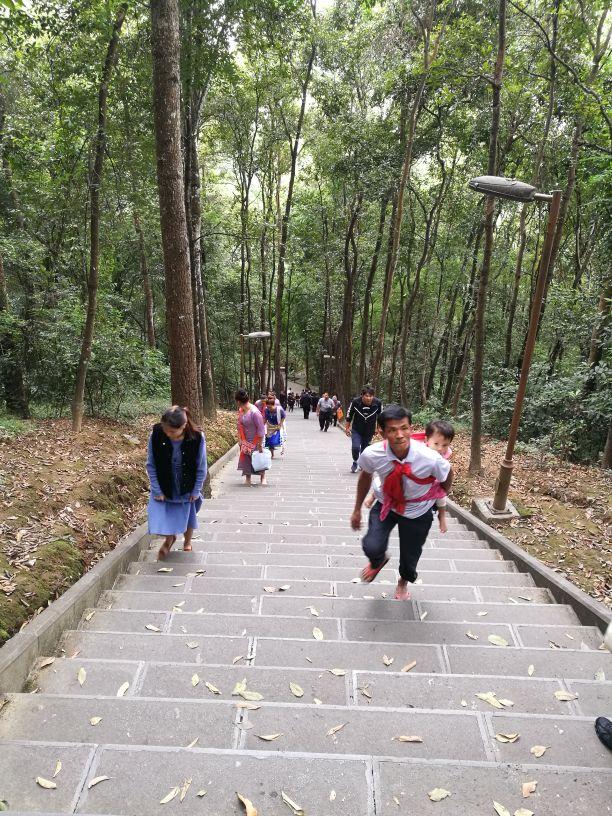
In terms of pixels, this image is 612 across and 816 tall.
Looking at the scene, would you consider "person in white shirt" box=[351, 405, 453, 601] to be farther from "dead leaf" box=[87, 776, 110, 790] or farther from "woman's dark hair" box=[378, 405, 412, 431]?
"dead leaf" box=[87, 776, 110, 790]

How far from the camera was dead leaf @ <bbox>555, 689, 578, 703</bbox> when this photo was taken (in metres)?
2.77

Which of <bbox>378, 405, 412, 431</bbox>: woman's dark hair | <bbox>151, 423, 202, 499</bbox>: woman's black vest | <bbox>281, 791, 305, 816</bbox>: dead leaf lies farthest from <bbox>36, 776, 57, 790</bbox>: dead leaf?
<bbox>151, 423, 202, 499</bbox>: woman's black vest

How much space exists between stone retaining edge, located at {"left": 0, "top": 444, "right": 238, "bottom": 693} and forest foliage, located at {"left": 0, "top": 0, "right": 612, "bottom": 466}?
6.77m

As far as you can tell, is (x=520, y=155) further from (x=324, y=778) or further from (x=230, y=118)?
(x=324, y=778)

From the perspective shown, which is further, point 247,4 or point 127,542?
point 247,4

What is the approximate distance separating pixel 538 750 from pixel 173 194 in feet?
22.2

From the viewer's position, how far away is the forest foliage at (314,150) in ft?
30.6

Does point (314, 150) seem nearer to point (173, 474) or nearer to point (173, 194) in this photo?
point (173, 194)

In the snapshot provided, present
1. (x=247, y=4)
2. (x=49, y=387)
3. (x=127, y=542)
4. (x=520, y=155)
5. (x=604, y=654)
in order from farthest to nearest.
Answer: (x=520, y=155)
(x=49, y=387)
(x=247, y=4)
(x=127, y=542)
(x=604, y=654)

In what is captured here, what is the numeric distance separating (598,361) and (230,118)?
16820 mm

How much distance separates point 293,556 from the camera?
5.14 m

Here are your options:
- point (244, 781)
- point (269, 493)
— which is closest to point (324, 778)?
point (244, 781)

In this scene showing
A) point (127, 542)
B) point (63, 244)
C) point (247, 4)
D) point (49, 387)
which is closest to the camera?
point (127, 542)

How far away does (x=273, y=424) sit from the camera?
477 inches
